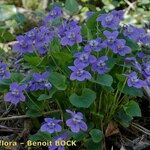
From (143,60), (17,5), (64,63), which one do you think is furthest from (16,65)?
(17,5)

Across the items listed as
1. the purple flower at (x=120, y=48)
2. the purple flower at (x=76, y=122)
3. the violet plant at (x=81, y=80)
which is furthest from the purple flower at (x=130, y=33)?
the purple flower at (x=76, y=122)

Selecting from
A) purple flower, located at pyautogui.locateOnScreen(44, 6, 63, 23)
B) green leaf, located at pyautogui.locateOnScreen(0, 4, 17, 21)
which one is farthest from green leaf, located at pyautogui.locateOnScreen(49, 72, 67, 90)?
green leaf, located at pyautogui.locateOnScreen(0, 4, 17, 21)

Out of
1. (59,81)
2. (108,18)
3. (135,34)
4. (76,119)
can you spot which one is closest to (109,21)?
(108,18)

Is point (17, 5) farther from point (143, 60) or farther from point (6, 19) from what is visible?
point (143, 60)

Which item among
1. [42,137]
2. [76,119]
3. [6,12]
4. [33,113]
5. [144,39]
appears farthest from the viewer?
[6,12]

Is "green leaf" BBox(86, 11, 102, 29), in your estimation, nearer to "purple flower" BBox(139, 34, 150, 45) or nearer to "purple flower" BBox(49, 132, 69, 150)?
"purple flower" BBox(139, 34, 150, 45)

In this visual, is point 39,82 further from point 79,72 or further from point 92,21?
point 92,21

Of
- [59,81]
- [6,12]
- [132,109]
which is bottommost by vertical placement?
[6,12]
